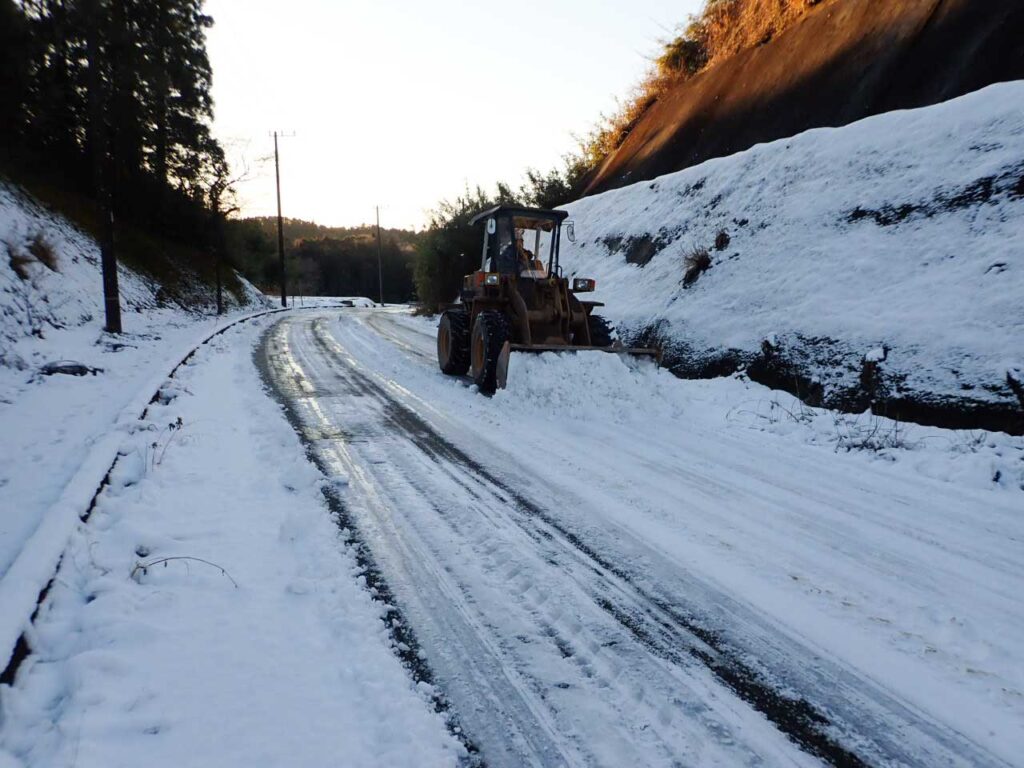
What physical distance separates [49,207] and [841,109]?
67.7 ft

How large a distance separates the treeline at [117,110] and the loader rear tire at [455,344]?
9202 millimetres

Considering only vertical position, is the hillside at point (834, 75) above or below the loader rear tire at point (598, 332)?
above

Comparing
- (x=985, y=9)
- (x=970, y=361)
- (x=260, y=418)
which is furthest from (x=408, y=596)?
(x=985, y=9)

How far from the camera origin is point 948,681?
7.57 feet

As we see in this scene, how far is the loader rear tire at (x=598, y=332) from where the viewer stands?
837cm

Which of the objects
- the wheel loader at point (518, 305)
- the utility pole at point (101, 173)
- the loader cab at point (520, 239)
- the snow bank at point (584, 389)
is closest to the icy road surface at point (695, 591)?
the snow bank at point (584, 389)

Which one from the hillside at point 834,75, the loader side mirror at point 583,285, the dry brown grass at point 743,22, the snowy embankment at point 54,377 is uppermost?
the dry brown grass at point 743,22

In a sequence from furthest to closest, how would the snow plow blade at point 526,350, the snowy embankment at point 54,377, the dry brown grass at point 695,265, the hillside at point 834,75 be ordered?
the dry brown grass at point 695,265 < the hillside at point 834,75 < the snow plow blade at point 526,350 < the snowy embankment at point 54,377

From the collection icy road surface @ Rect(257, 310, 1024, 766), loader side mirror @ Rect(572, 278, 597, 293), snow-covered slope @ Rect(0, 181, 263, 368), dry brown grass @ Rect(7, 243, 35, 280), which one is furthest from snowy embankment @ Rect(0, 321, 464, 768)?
dry brown grass @ Rect(7, 243, 35, 280)

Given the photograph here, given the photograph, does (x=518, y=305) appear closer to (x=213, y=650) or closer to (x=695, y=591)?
(x=695, y=591)

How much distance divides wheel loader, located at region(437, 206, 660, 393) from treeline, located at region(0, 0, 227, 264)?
9.73m

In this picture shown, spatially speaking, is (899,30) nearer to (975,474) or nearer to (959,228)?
(959,228)

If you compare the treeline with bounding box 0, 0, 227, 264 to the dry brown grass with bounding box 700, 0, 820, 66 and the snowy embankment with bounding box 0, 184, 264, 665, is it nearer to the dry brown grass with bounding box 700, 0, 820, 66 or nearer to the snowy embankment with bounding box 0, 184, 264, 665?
the snowy embankment with bounding box 0, 184, 264, 665

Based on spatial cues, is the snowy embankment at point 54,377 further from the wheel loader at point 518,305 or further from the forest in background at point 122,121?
the wheel loader at point 518,305
